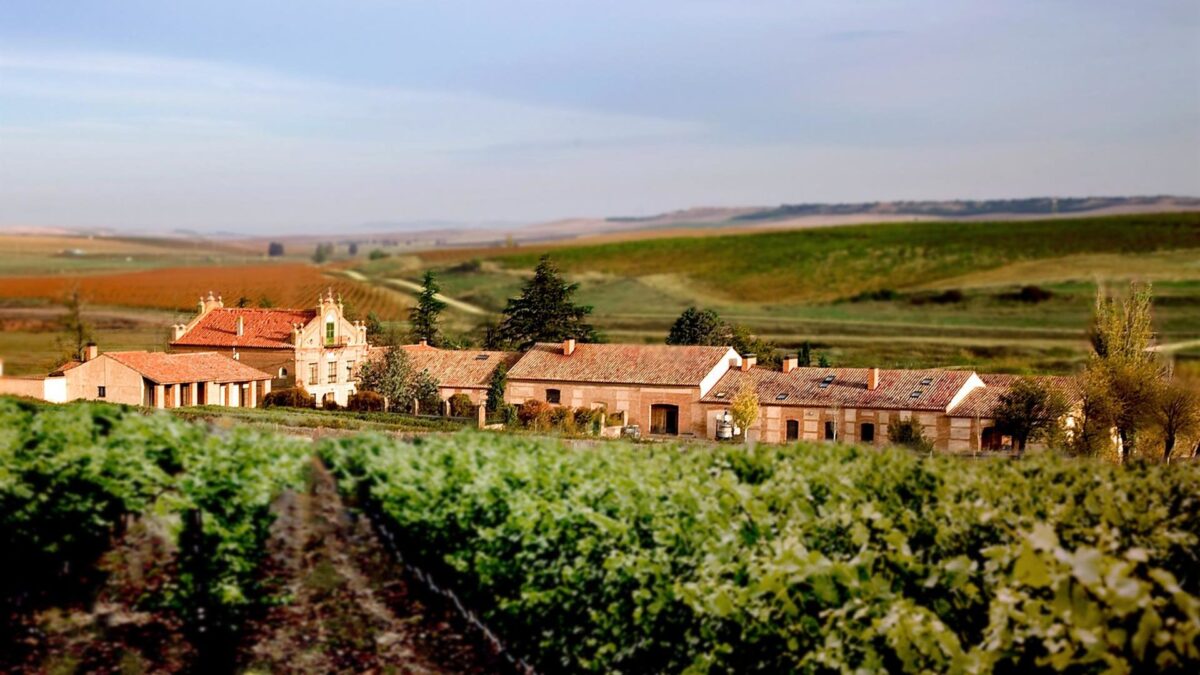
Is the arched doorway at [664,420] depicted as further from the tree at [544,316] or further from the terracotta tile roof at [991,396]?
the terracotta tile roof at [991,396]

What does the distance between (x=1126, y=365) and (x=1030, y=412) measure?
73.2 inches

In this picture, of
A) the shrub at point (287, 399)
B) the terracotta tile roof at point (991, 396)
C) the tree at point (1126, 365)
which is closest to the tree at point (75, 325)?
the shrub at point (287, 399)

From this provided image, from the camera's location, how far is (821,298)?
47.2 m

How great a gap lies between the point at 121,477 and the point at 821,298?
109 ft

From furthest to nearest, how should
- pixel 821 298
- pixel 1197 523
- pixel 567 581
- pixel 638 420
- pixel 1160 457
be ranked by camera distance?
1. pixel 821 298
2. pixel 638 420
3. pixel 1160 457
4. pixel 567 581
5. pixel 1197 523

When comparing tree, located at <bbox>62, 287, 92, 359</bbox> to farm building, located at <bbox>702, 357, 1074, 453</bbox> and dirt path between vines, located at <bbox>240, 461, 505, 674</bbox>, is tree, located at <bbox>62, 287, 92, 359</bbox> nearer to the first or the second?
dirt path between vines, located at <bbox>240, 461, 505, 674</bbox>

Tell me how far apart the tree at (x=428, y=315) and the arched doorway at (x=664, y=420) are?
5.37 meters

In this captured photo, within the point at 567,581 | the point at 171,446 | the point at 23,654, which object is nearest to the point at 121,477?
the point at 171,446

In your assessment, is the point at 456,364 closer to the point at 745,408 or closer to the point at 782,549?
the point at 745,408

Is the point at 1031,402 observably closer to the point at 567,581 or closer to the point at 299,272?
the point at 567,581

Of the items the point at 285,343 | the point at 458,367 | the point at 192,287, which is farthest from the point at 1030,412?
the point at 192,287

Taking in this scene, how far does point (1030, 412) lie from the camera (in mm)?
24562

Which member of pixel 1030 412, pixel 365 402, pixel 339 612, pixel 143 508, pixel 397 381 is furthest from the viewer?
pixel 397 381

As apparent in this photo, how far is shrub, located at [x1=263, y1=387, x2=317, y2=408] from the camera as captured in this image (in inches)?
979
